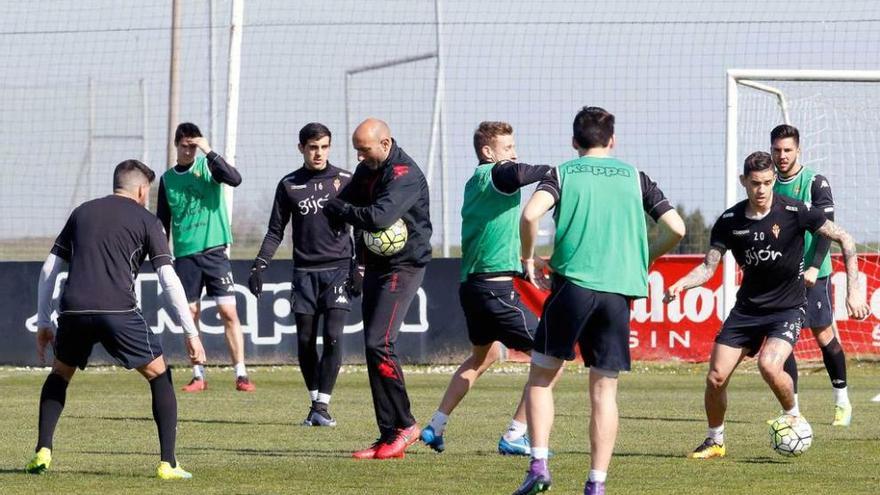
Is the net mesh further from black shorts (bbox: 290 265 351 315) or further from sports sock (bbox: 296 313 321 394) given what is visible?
sports sock (bbox: 296 313 321 394)

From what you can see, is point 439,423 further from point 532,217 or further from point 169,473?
point 532,217

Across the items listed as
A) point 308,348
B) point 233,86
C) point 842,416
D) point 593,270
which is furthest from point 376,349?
point 233,86

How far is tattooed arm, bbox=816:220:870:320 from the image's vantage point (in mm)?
9789

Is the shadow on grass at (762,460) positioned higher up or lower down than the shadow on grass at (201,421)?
higher up

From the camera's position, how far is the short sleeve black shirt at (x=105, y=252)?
852 centimetres

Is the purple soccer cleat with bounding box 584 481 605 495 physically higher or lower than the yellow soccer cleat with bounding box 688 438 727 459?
higher

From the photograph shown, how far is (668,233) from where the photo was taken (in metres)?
7.91

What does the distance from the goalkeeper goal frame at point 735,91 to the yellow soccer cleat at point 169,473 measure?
25.4 ft

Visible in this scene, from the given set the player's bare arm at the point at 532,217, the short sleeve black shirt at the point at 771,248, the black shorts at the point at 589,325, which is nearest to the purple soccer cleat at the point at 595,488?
the black shorts at the point at 589,325

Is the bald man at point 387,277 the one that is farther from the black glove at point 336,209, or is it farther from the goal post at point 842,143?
the goal post at point 842,143

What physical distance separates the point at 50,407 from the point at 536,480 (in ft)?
9.51

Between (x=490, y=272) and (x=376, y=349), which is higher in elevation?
(x=490, y=272)

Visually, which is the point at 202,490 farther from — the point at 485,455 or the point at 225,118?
the point at 225,118

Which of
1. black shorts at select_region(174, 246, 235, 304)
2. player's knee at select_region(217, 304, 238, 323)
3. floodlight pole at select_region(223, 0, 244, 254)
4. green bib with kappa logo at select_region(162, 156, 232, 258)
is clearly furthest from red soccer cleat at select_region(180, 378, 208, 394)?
floodlight pole at select_region(223, 0, 244, 254)
